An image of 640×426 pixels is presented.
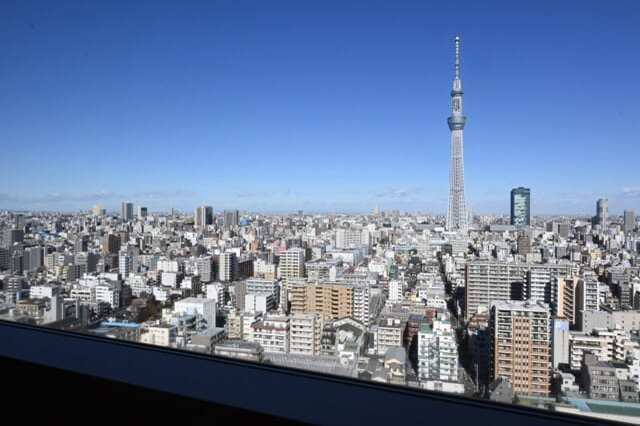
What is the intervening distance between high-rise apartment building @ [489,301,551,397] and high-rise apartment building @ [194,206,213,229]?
1460 mm

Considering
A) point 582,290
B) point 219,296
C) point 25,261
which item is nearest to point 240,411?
point 25,261

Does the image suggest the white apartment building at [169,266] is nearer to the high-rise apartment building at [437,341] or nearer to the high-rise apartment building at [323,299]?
the high-rise apartment building at [323,299]

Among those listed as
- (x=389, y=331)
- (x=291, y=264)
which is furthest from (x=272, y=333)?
(x=291, y=264)

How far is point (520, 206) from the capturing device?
5.35 ft

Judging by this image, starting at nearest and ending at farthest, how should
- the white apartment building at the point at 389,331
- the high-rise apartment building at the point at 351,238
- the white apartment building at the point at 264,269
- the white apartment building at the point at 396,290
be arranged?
the white apartment building at the point at 389,331 → the white apartment building at the point at 264,269 → the white apartment building at the point at 396,290 → the high-rise apartment building at the point at 351,238

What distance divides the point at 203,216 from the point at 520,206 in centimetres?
160

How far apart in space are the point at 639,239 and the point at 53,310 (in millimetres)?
1781

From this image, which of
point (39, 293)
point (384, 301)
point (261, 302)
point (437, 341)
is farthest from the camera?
point (384, 301)

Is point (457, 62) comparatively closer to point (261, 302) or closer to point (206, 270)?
point (261, 302)

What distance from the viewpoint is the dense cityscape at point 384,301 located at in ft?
3.34

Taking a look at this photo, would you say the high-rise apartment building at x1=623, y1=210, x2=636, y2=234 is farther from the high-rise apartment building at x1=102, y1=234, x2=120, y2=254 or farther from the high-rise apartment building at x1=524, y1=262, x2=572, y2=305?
the high-rise apartment building at x1=102, y1=234, x2=120, y2=254

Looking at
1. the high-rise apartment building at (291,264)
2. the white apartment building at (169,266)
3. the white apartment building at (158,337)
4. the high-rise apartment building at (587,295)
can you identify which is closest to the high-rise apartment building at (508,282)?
the high-rise apartment building at (587,295)

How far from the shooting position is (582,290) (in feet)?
7.67

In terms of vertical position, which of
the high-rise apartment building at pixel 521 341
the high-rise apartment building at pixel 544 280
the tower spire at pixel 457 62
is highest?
the tower spire at pixel 457 62
